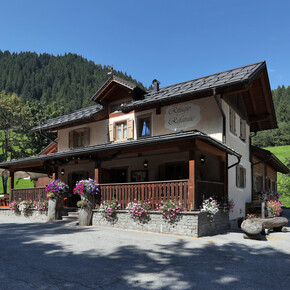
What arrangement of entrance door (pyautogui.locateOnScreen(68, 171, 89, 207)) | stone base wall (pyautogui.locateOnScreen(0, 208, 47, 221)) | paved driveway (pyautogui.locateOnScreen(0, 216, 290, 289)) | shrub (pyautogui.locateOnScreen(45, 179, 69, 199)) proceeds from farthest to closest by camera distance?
1. entrance door (pyautogui.locateOnScreen(68, 171, 89, 207))
2. stone base wall (pyautogui.locateOnScreen(0, 208, 47, 221))
3. shrub (pyautogui.locateOnScreen(45, 179, 69, 199))
4. paved driveway (pyautogui.locateOnScreen(0, 216, 290, 289))

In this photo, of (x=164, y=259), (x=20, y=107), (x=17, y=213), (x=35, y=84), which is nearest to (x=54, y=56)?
(x=35, y=84)

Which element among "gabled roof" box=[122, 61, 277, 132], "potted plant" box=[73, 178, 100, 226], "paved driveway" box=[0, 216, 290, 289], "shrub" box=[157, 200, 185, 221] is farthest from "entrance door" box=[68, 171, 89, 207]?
"shrub" box=[157, 200, 185, 221]

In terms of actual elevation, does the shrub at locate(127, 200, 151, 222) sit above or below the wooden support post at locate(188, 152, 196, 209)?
below

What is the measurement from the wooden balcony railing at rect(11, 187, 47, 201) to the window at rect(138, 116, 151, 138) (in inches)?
215

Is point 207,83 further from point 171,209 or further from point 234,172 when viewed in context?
point 171,209

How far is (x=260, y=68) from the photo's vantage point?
12977 mm

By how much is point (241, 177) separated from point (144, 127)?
531cm

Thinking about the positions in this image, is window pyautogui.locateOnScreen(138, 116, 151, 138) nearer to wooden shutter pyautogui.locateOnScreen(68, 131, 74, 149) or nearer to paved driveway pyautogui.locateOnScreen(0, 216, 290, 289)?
wooden shutter pyautogui.locateOnScreen(68, 131, 74, 149)

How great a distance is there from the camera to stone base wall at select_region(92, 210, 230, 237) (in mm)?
9391

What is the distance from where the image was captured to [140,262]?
6.12m

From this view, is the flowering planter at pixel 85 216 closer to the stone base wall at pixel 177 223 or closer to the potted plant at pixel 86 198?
the potted plant at pixel 86 198

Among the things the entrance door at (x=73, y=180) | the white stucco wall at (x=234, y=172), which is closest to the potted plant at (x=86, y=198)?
the entrance door at (x=73, y=180)

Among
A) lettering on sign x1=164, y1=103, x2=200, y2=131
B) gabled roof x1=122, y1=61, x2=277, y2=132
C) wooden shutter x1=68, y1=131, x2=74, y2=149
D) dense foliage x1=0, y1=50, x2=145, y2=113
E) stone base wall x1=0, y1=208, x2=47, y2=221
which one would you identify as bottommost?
stone base wall x1=0, y1=208, x2=47, y2=221

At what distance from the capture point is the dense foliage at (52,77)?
374 ft
